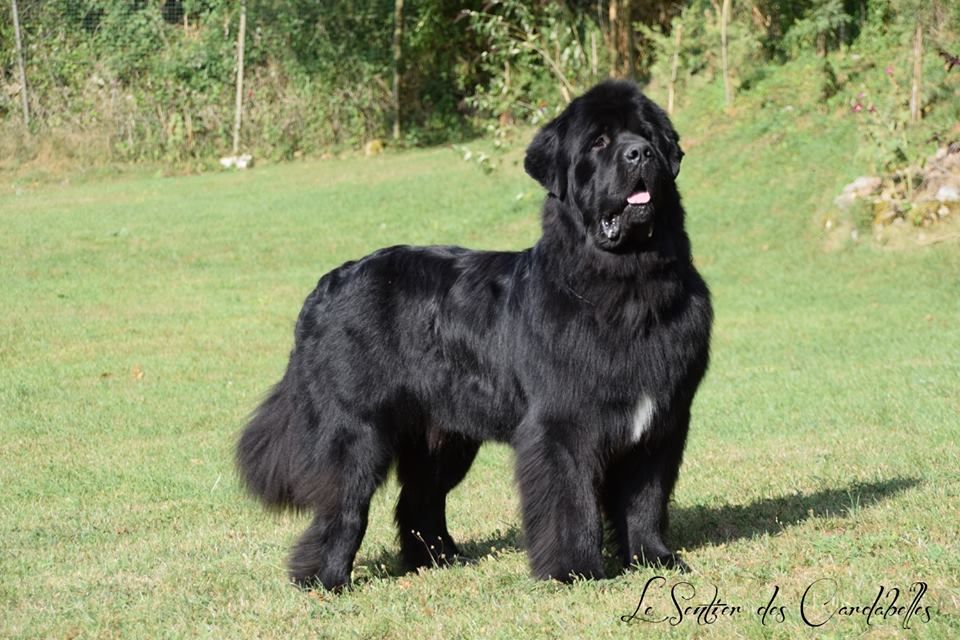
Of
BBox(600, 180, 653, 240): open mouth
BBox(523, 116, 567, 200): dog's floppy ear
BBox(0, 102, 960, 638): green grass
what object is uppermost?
BBox(523, 116, 567, 200): dog's floppy ear

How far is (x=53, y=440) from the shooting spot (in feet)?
33.4

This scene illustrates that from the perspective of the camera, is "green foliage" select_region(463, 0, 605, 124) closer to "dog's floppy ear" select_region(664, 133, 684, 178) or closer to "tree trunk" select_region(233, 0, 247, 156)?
"tree trunk" select_region(233, 0, 247, 156)

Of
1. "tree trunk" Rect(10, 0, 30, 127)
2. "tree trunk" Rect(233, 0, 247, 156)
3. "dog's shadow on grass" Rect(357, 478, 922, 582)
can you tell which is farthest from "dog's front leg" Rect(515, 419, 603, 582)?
"tree trunk" Rect(10, 0, 30, 127)

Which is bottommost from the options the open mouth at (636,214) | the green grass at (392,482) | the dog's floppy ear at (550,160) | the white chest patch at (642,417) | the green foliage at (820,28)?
the green grass at (392,482)

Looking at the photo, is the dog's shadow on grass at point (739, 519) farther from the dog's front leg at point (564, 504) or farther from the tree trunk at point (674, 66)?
the tree trunk at point (674, 66)

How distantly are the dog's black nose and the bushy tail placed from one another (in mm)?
1995

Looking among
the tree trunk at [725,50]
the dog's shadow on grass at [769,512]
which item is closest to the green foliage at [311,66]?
the tree trunk at [725,50]

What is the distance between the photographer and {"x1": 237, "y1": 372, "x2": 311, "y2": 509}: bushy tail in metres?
5.97

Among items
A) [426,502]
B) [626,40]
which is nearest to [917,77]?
[626,40]

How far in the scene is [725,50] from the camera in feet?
74.2

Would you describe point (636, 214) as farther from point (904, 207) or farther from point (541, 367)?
point (904, 207)

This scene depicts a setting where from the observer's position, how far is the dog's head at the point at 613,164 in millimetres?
5094

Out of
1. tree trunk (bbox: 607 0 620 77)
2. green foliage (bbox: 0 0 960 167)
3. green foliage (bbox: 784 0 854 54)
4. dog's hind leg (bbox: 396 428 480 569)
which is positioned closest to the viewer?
dog's hind leg (bbox: 396 428 480 569)

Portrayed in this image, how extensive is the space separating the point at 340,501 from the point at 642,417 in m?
1.50
